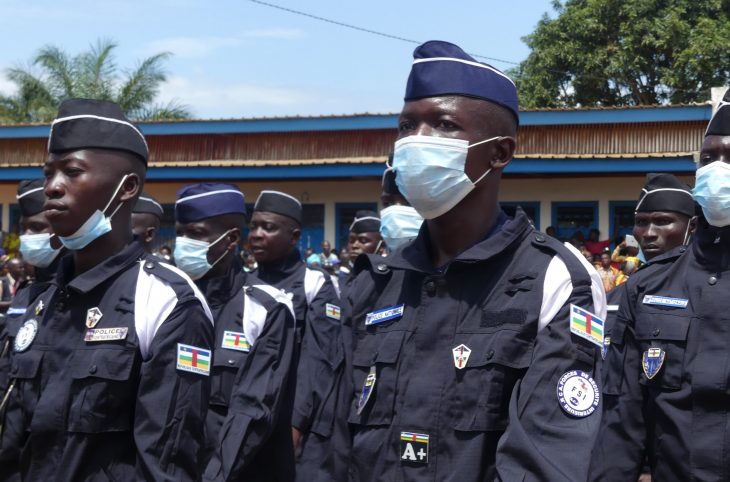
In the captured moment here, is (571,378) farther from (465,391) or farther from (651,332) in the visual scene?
(651,332)

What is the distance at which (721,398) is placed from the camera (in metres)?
4.05

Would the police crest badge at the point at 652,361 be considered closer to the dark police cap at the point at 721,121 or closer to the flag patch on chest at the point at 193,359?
the dark police cap at the point at 721,121

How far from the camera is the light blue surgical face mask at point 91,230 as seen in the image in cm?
394

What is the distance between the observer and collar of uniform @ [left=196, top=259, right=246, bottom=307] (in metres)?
6.39

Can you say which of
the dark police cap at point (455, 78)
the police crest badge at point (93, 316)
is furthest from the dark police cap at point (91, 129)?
the dark police cap at point (455, 78)

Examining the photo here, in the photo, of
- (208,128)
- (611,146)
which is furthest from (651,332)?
(208,128)

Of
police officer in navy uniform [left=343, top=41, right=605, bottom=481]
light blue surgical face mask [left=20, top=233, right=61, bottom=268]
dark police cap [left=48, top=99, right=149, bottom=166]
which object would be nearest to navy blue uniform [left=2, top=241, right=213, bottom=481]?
dark police cap [left=48, top=99, right=149, bottom=166]

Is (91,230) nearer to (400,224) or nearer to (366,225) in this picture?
(400,224)

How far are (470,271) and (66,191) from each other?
1.75 m

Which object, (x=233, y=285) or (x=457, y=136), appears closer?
(x=457, y=136)

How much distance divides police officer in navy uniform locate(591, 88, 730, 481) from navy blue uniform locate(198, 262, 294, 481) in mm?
2108

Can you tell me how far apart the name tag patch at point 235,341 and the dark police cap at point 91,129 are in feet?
7.27

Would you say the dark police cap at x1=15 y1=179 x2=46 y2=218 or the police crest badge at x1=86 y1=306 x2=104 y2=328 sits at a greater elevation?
the dark police cap at x1=15 y1=179 x2=46 y2=218

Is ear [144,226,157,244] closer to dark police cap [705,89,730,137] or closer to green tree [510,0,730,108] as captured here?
dark police cap [705,89,730,137]
